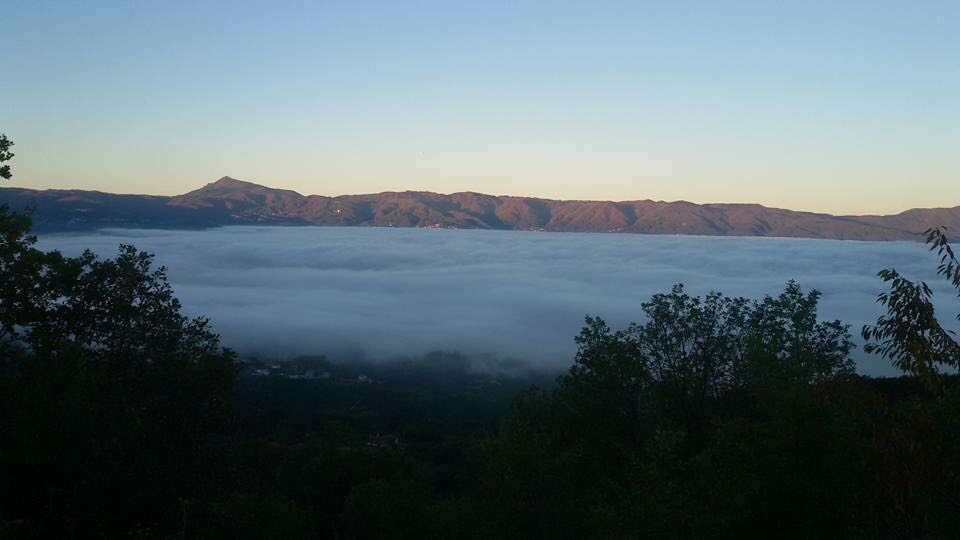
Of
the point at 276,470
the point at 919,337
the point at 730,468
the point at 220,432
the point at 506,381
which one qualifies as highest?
the point at 919,337

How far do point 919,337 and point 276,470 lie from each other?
31618 mm

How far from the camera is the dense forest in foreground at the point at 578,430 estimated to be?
877 cm

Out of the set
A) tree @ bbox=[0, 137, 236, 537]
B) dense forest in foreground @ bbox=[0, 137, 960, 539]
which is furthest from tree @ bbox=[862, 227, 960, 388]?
tree @ bbox=[0, 137, 236, 537]

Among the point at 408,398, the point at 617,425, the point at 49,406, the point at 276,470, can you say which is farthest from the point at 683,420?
the point at 408,398

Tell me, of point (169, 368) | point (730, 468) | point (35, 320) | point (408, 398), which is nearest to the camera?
point (730, 468)

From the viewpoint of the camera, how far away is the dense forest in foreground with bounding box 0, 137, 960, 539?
8773 millimetres

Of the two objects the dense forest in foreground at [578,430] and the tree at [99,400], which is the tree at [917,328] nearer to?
the dense forest in foreground at [578,430]

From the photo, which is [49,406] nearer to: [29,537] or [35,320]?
[29,537]

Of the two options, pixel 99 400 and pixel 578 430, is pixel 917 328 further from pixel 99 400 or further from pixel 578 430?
pixel 99 400

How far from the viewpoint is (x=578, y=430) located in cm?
1970

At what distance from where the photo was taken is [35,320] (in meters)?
16.8

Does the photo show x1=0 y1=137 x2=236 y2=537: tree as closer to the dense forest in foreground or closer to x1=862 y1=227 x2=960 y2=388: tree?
the dense forest in foreground

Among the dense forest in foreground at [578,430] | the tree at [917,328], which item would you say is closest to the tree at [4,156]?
the dense forest in foreground at [578,430]

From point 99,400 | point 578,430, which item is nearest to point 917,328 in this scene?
point 578,430
